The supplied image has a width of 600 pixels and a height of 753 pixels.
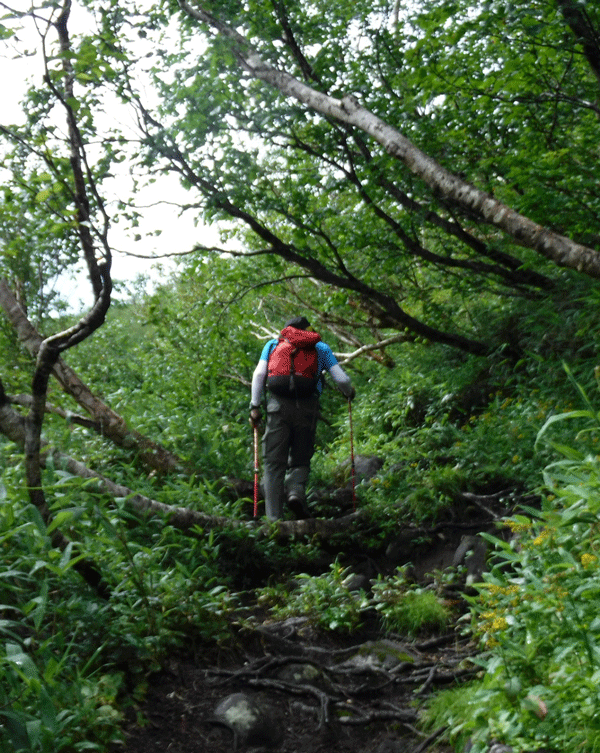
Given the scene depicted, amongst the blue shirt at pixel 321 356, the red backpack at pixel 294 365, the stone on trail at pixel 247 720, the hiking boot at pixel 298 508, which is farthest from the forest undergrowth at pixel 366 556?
the blue shirt at pixel 321 356

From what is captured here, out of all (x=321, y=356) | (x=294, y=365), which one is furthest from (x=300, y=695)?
(x=321, y=356)

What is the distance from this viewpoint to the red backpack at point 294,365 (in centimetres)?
676

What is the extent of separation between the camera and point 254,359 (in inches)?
492

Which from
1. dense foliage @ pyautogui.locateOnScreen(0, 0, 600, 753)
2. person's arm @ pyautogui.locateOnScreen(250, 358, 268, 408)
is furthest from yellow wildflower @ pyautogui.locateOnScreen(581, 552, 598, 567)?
person's arm @ pyautogui.locateOnScreen(250, 358, 268, 408)

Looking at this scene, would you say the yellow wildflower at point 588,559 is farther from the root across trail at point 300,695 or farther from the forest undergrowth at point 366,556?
the root across trail at point 300,695

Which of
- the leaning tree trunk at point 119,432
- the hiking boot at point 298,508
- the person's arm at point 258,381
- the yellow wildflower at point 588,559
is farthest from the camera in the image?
the leaning tree trunk at point 119,432

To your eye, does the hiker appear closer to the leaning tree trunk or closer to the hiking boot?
the hiking boot

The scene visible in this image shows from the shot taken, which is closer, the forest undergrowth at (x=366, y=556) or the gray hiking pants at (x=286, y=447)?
the forest undergrowth at (x=366, y=556)

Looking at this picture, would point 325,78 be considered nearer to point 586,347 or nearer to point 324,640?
point 586,347

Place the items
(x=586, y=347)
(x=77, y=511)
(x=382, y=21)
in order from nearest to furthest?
(x=77, y=511), (x=586, y=347), (x=382, y=21)

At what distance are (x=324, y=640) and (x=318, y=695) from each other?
34.5 inches

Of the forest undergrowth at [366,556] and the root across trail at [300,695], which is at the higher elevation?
the forest undergrowth at [366,556]

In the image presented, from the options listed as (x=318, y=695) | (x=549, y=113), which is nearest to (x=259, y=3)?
(x=549, y=113)

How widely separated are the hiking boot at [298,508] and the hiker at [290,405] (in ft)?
0.04
